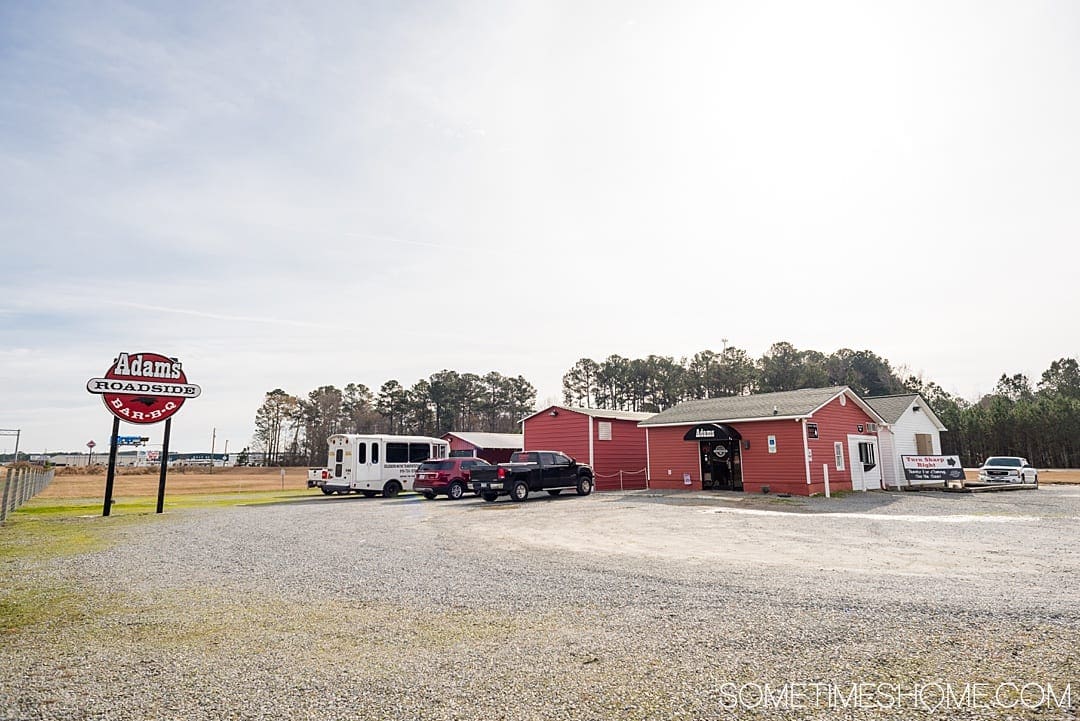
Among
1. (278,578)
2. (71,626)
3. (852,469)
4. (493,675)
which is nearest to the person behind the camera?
(493,675)

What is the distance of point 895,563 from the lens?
8.48 meters

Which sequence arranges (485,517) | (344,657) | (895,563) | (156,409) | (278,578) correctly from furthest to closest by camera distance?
(156,409)
(485,517)
(895,563)
(278,578)
(344,657)

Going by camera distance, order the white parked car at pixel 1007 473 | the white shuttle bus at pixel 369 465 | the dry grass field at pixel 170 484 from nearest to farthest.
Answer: the white shuttle bus at pixel 369 465
the white parked car at pixel 1007 473
the dry grass field at pixel 170 484

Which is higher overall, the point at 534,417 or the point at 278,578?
the point at 534,417

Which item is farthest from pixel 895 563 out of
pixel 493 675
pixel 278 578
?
pixel 278 578

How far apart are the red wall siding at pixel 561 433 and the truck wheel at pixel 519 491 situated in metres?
7.64

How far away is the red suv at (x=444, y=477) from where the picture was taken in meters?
23.3

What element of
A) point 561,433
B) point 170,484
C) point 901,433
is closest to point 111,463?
point 561,433

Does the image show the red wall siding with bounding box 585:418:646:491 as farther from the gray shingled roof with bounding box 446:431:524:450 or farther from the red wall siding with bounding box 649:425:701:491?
the gray shingled roof with bounding box 446:431:524:450

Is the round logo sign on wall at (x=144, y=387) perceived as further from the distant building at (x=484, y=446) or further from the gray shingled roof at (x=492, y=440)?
the gray shingled roof at (x=492, y=440)

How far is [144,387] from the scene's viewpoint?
17984mm

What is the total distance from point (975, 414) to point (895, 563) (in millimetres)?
52540

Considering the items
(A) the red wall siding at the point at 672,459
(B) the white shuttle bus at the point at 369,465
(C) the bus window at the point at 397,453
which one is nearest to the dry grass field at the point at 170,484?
(B) the white shuttle bus at the point at 369,465

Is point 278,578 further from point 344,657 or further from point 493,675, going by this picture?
point 493,675
